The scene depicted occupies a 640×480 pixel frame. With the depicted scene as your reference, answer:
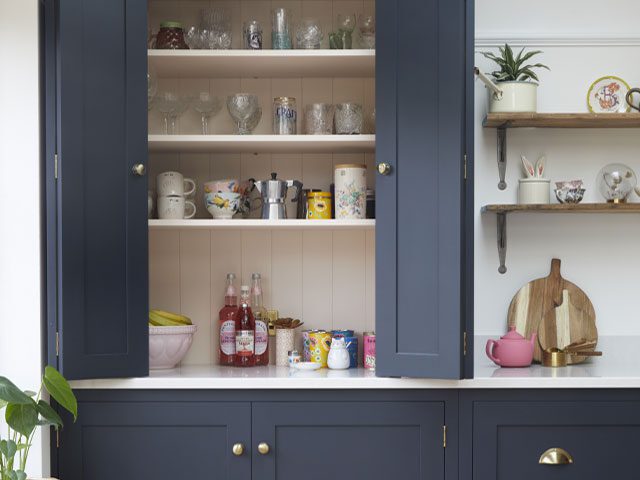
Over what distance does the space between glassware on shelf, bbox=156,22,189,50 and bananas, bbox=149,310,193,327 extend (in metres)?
0.92

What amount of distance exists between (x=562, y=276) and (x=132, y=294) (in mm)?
1564

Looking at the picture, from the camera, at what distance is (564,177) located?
9.79 feet

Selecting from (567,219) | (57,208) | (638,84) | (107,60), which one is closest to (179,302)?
(57,208)

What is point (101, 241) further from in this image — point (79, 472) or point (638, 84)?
point (638, 84)

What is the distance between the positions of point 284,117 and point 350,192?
1.17 ft

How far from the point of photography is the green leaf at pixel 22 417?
7.13 feet

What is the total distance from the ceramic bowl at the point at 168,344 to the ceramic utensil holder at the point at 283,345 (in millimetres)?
309

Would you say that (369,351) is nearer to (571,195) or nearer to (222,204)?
(222,204)

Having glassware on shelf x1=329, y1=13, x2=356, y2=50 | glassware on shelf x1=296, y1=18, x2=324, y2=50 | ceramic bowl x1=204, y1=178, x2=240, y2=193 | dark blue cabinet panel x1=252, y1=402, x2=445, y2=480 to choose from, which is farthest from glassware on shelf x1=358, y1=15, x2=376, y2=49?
dark blue cabinet panel x1=252, y1=402, x2=445, y2=480

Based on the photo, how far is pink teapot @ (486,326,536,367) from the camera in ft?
8.84

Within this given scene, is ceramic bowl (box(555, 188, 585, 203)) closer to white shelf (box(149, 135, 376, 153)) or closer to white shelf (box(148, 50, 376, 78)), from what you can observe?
white shelf (box(149, 135, 376, 153))

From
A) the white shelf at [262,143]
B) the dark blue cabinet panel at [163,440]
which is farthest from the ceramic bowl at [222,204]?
the dark blue cabinet panel at [163,440]

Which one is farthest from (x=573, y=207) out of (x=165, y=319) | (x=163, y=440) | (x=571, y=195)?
(x=163, y=440)

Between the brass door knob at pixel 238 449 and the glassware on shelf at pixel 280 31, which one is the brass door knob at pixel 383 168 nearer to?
the glassware on shelf at pixel 280 31
